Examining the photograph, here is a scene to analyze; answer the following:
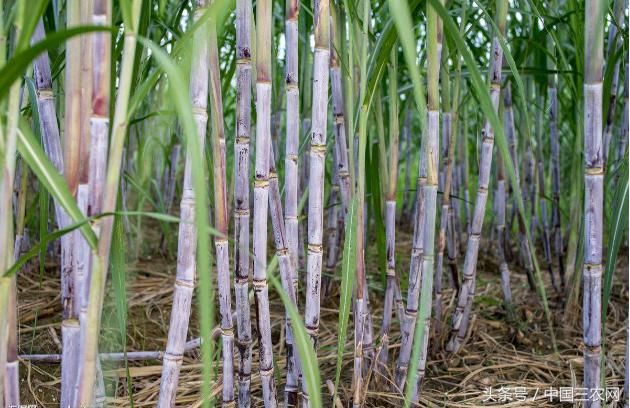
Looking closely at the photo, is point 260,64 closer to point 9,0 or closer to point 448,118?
point 9,0

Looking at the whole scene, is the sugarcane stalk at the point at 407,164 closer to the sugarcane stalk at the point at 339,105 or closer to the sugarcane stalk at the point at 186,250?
the sugarcane stalk at the point at 339,105

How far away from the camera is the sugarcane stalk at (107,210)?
0.58 metres

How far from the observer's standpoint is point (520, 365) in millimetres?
1285

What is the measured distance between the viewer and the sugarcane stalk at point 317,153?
81 cm

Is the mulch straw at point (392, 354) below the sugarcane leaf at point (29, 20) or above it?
below

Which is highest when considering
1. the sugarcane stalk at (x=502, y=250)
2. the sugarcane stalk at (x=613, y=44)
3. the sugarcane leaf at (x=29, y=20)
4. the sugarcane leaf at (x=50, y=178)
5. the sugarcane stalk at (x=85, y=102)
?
the sugarcane stalk at (x=613, y=44)

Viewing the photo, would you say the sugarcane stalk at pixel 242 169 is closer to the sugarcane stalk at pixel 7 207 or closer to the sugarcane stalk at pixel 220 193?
the sugarcane stalk at pixel 220 193

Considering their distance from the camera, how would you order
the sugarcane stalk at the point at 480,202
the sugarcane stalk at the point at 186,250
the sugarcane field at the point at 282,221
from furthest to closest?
the sugarcane stalk at the point at 480,202 < the sugarcane stalk at the point at 186,250 < the sugarcane field at the point at 282,221

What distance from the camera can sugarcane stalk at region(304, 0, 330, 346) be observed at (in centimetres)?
81

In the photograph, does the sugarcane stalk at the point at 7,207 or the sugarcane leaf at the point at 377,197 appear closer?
the sugarcane stalk at the point at 7,207

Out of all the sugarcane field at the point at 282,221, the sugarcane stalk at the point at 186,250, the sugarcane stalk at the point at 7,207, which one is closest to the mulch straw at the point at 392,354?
the sugarcane field at the point at 282,221

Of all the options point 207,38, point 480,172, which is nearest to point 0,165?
point 207,38

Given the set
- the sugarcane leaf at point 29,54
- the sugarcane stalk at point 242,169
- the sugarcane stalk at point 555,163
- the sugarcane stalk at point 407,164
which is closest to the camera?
the sugarcane leaf at point 29,54

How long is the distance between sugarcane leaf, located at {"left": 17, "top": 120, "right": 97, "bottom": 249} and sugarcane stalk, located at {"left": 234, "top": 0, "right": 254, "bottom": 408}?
1.02 feet
